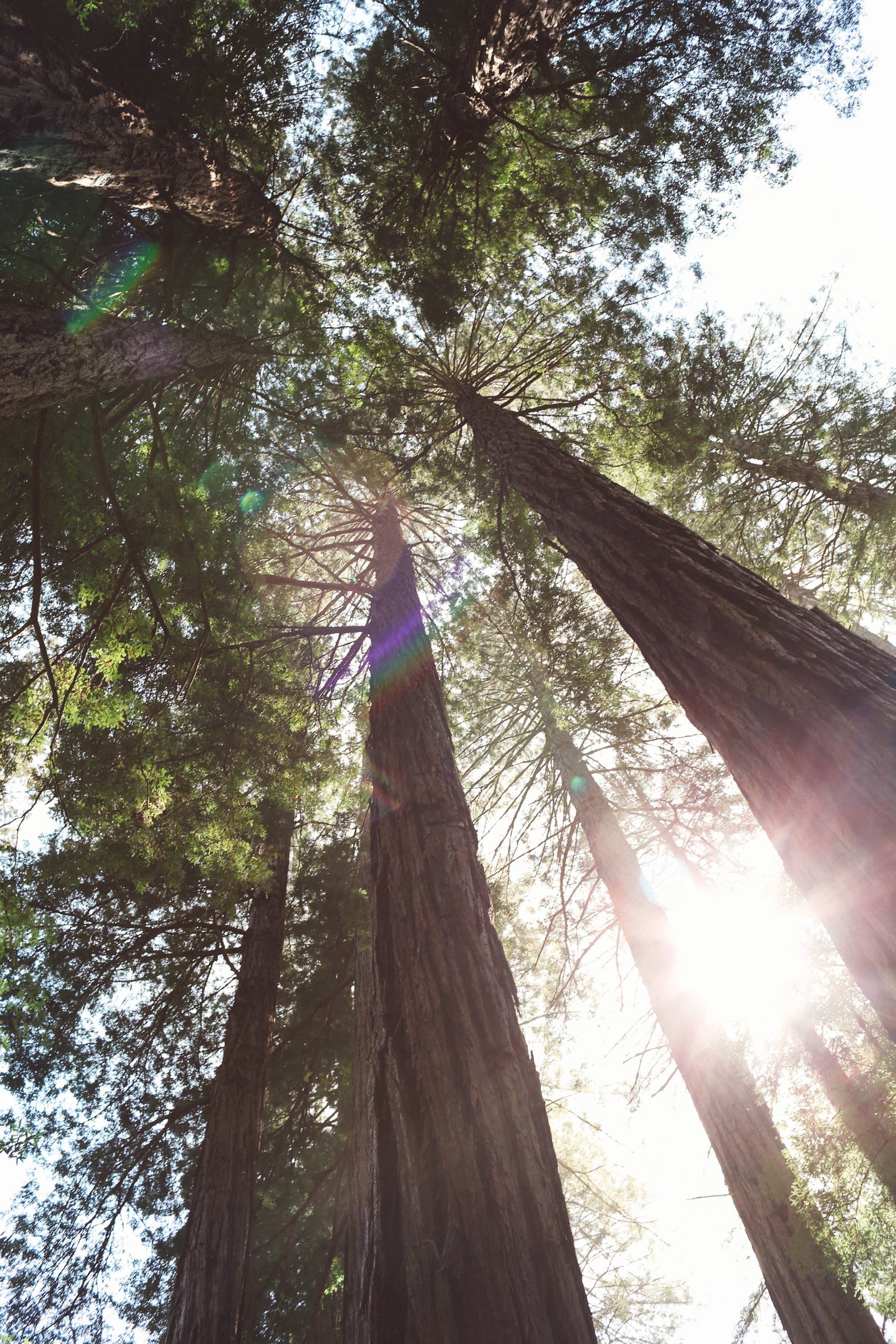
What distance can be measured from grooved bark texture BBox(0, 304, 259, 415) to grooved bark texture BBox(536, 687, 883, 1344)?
528 centimetres

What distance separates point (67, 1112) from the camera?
20.2 feet

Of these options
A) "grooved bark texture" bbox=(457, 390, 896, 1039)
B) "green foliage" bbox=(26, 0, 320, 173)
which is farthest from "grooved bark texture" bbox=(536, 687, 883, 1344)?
"green foliage" bbox=(26, 0, 320, 173)

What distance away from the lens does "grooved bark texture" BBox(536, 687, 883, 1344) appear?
4.04 metres

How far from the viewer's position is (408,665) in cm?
402

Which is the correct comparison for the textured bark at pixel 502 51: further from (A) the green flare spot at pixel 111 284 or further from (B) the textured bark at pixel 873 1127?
(B) the textured bark at pixel 873 1127

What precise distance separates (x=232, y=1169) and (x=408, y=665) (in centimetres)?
434

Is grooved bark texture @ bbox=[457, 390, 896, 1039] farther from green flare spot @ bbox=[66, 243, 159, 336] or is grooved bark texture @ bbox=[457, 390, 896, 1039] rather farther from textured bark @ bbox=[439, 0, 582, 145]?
textured bark @ bbox=[439, 0, 582, 145]

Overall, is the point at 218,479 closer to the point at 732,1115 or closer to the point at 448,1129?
the point at 448,1129

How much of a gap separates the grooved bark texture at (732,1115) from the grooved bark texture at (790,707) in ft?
12.7

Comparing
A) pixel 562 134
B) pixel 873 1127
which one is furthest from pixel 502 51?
pixel 873 1127

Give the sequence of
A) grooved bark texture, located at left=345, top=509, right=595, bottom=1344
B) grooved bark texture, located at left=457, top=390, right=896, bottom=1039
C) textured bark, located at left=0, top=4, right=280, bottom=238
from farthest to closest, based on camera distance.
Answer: textured bark, located at left=0, top=4, right=280, bottom=238
grooved bark texture, located at left=457, top=390, right=896, bottom=1039
grooved bark texture, located at left=345, top=509, right=595, bottom=1344

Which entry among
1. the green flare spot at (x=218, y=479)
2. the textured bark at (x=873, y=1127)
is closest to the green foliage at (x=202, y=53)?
the green flare spot at (x=218, y=479)

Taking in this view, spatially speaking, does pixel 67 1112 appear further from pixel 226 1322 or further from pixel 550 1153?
pixel 550 1153

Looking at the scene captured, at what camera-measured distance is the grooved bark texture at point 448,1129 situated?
4.77 ft
